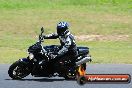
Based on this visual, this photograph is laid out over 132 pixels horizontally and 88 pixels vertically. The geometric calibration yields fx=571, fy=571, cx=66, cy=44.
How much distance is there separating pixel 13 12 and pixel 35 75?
25.3 meters

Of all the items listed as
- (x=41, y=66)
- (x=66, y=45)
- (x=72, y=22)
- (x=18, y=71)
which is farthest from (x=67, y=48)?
(x=72, y=22)

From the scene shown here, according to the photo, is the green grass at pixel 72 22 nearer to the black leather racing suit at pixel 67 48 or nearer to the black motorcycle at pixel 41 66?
the black motorcycle at pixel 41 66

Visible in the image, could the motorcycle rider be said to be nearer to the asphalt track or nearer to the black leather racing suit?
the black leather racing suit

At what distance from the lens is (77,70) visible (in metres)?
16.2

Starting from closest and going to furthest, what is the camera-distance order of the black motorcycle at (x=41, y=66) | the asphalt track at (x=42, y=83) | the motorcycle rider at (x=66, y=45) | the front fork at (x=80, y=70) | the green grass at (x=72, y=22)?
1. the front fork at (x=80, y=70)
2. the asphalt track at (x=42, y=83)
3. the motorcycle rider at (x=66, y=45)
4. the black motorcycle at (x=41, y=66)
5. the green grass at (x=72, y=22)

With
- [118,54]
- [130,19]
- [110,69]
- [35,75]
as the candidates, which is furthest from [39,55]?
[130,19]

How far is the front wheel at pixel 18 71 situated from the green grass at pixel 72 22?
5262 mm

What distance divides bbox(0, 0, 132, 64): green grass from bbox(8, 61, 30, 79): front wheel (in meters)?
5.26

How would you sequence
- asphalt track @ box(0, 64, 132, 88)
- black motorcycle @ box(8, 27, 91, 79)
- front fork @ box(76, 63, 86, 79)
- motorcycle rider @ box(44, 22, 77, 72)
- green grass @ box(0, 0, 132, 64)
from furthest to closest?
green grass @ box(0, 0, 132, 64)
black motorcycle @ box(8, 27, 91, 79)
motorcycle rider @ box(44, 22, 77, 72)
asphalt track @ box(0, 64, 132, 88)
front fork @ box(76, 63, 86, 79)

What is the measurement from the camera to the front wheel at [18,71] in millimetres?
16434

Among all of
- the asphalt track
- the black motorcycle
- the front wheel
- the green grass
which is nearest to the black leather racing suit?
the black motorcycle

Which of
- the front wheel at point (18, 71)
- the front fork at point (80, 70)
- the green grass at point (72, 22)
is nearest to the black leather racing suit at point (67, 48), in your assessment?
the front fork at point (80, 70)

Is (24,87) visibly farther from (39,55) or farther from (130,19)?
(130,19)

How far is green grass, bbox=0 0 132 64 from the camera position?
25.9 m
